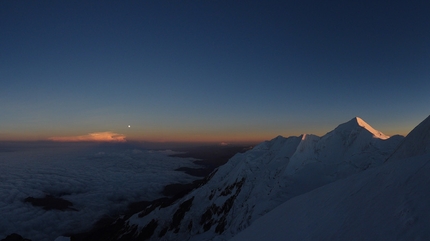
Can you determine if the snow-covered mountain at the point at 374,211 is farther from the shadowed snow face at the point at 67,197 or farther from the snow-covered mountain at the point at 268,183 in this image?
the shadowed snow face at the point at 67,197

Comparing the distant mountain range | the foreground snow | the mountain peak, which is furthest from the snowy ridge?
the mountain peak

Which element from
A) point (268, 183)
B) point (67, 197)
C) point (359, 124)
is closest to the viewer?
point (359, 124)

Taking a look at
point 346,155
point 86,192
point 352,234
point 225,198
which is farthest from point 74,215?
→ point 352,234

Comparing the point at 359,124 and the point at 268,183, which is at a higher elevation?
the point at 359,124

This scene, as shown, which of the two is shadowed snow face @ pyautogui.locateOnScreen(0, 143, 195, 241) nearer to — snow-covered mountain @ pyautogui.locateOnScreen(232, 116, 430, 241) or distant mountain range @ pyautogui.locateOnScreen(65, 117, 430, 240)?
distant mountain range @ pyautogui.locateOnScreen(65, 117, 430, 240)

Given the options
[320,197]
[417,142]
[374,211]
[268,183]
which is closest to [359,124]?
[268,183]

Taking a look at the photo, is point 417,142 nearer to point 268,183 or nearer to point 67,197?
point 268,183
